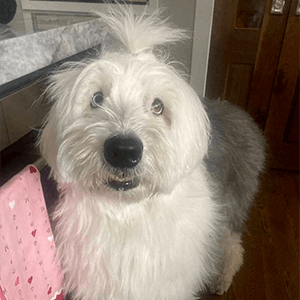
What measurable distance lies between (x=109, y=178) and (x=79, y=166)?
8 centimetres

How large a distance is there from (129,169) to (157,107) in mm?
229

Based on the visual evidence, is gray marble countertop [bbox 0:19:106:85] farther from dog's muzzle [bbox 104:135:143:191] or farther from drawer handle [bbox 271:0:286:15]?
drawer handle [bbox 271:0:286:15]

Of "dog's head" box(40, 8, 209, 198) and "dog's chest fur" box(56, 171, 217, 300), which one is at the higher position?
"dog's head" box(40, 8, 209, 198)

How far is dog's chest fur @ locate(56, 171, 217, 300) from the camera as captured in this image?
858mm

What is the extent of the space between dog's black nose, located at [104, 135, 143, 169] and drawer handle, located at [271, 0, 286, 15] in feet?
5.30

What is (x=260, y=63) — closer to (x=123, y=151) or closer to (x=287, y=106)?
(x=287, y=106)

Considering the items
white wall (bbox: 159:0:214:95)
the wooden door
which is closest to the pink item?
white wall (bbox: 159:0:214:95)

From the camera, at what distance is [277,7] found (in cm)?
184

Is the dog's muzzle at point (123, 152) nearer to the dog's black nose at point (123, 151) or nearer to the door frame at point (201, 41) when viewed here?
the dog's black nose at point (123, 151)

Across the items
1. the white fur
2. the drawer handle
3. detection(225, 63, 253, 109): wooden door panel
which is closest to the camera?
the white fur

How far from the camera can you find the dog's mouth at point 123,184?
0.74 metres

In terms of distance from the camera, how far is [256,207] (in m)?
1.99

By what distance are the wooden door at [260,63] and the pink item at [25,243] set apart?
169cm

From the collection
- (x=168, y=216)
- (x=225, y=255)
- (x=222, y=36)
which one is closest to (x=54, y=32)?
(x=168, y=216)
